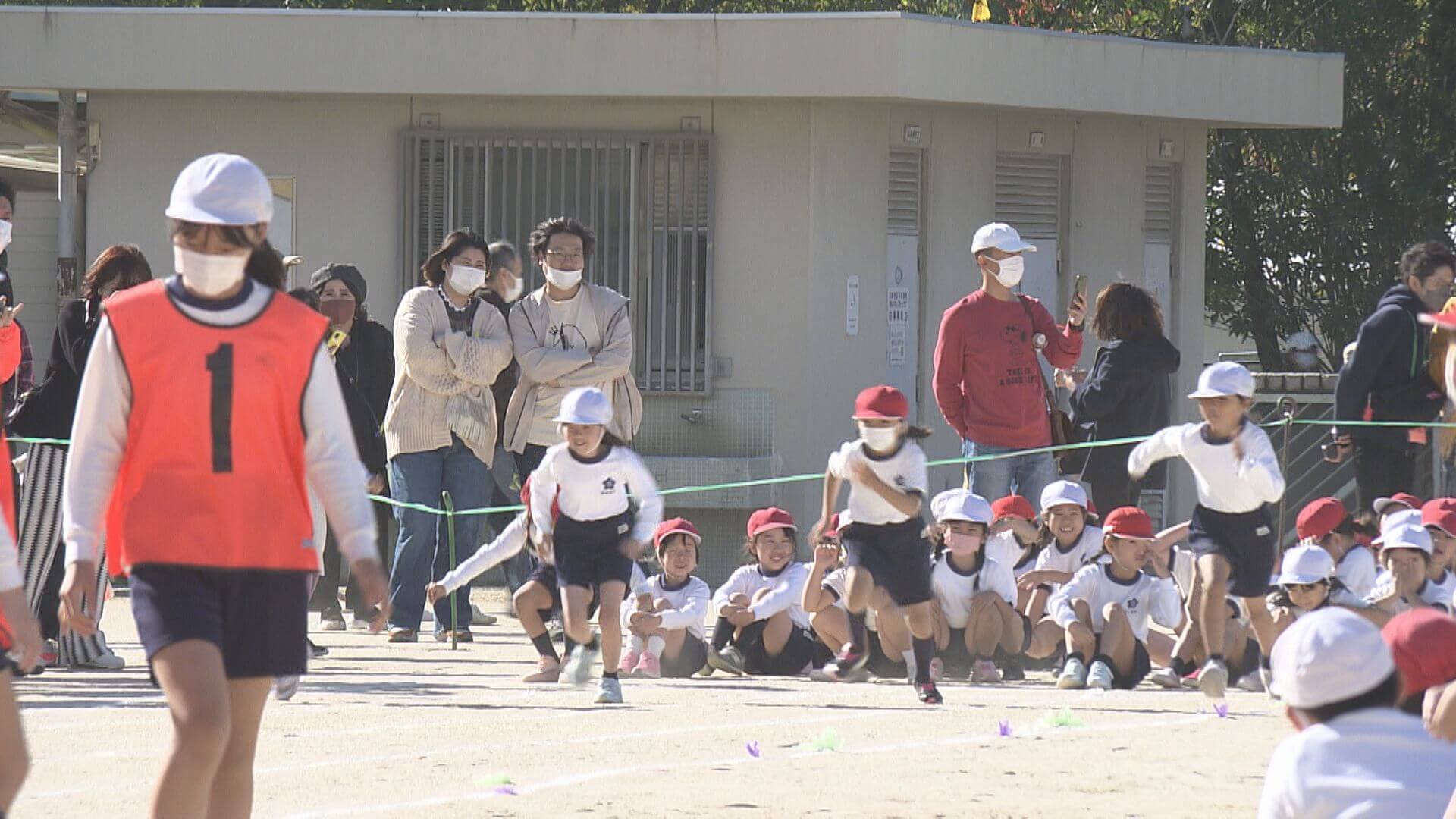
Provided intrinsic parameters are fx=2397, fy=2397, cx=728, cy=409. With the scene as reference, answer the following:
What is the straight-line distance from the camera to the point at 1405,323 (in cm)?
1177

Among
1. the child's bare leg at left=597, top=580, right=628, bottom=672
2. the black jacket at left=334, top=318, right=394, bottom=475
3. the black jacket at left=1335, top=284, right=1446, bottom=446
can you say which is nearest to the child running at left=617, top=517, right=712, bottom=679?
the child's bare leg at left=597, top=580, right=628, bottom=672

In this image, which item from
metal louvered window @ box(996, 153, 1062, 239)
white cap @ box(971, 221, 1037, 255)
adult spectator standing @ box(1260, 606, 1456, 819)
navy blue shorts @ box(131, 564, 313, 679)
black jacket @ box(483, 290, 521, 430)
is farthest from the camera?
metal louvered window @ box(996, 153, 1062, 239)

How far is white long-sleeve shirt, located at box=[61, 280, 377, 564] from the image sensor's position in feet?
17.5

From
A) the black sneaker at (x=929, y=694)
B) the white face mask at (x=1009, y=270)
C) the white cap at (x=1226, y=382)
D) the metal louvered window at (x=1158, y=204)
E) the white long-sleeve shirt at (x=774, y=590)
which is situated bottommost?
the black sneaker at (x=929, y=694)

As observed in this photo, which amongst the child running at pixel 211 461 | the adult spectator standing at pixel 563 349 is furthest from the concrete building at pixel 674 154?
the child running at pixel 211 461

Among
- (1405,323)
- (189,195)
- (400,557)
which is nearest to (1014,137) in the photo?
(1405,323)

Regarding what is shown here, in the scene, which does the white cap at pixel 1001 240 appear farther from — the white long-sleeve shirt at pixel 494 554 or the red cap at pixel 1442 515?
the white long-sleeve shirt at pixel 494 554

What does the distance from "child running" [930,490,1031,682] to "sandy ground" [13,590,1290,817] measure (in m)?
0.43

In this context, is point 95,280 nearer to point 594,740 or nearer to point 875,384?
point 594,740

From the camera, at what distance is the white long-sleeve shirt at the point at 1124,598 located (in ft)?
36.6

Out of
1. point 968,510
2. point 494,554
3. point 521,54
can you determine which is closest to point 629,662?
point 494,554

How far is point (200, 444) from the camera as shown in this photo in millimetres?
5363

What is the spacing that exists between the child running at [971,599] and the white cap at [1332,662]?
678cm

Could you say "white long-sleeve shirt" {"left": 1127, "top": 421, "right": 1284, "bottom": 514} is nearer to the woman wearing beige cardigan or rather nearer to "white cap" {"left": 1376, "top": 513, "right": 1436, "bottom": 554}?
"white cap" {"left": 1376, "top": 513, "right": 1436, "bottom": 554}
